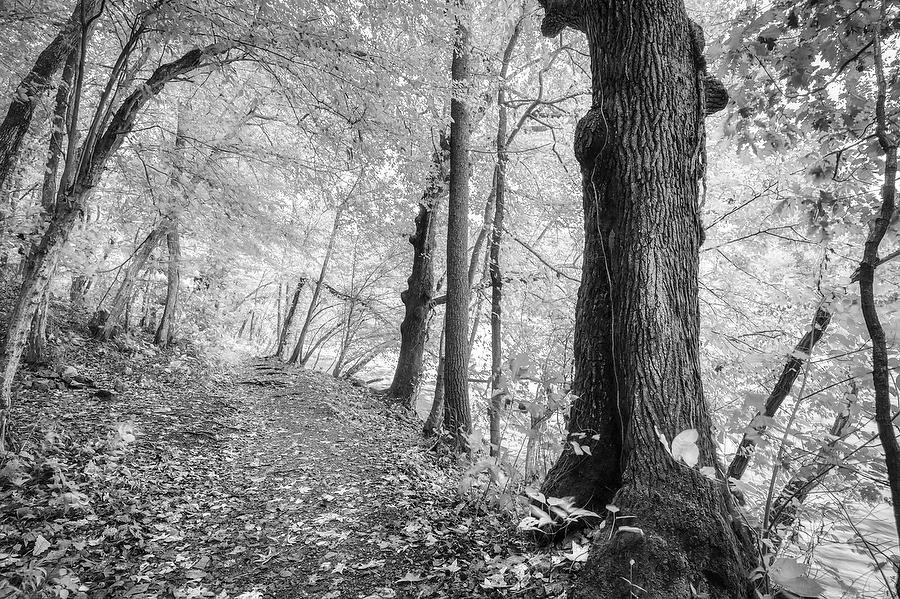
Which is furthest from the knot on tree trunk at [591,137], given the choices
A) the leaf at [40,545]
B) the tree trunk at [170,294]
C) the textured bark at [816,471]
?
the tree trunk at [170,294]

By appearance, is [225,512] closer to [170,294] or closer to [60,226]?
[60,226]

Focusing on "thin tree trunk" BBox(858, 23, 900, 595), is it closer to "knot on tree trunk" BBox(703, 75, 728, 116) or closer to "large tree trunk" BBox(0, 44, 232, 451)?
"knot on tree trunk" BBox(703, 75, 728, 116)

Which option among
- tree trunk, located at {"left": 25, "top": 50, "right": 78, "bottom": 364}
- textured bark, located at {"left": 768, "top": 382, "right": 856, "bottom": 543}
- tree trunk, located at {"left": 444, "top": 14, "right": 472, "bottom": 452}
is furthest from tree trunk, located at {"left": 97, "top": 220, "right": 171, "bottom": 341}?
textured bark, located at {"left": 768, "top": 382, "right": 856, "bottom": 543}

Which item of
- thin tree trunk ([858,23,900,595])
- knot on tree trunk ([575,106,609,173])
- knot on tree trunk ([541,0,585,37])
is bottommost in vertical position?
thin tree trunk ([858,23,900,595])

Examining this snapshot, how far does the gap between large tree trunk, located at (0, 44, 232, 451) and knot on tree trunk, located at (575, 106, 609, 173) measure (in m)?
3.45

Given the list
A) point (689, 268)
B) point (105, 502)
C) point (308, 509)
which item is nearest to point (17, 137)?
point (105, 502)

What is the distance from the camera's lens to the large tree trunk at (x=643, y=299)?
197cm

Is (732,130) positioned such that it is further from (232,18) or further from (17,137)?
(17,137)

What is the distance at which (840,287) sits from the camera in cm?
238

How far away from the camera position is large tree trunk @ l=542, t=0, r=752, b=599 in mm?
1967

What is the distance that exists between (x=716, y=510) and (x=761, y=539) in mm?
187

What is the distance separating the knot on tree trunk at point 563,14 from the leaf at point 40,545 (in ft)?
17.3

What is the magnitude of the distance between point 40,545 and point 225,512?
1.35 metres

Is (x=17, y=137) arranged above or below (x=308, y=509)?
above
